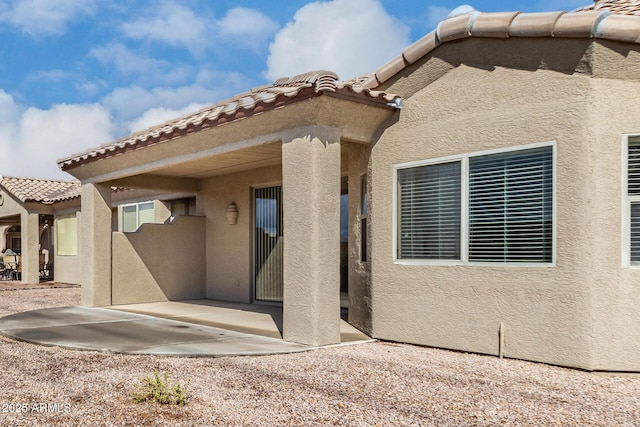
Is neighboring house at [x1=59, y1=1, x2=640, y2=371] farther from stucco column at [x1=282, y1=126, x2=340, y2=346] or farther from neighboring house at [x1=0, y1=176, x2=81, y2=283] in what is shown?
neighboring house at [x1=0, y1=176, x2=81, y2=283]

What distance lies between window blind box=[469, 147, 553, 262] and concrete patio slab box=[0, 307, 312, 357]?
9.60 feet

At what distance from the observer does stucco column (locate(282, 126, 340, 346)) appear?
7.95 metres

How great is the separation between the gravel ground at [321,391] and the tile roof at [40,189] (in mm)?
14654

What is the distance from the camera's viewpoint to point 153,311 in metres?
12.3

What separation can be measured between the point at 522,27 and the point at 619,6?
7.10 ft

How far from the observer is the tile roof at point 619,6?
7.57m

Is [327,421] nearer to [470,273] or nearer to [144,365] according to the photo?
[144,365]

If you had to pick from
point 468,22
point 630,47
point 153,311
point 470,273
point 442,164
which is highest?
point 468,22

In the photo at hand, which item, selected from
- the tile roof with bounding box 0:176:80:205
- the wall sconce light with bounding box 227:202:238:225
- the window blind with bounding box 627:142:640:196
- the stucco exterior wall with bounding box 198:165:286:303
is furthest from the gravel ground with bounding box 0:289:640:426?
the tile roof with bounding box 0:176:80:205

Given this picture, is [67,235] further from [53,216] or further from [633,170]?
[633,170]

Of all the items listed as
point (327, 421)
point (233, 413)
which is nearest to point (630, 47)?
point (327, 421)

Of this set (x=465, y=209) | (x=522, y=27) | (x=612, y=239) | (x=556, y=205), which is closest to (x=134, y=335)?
(x=465, y=209)

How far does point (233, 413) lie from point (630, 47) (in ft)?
20.0

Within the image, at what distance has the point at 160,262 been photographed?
563 inches
